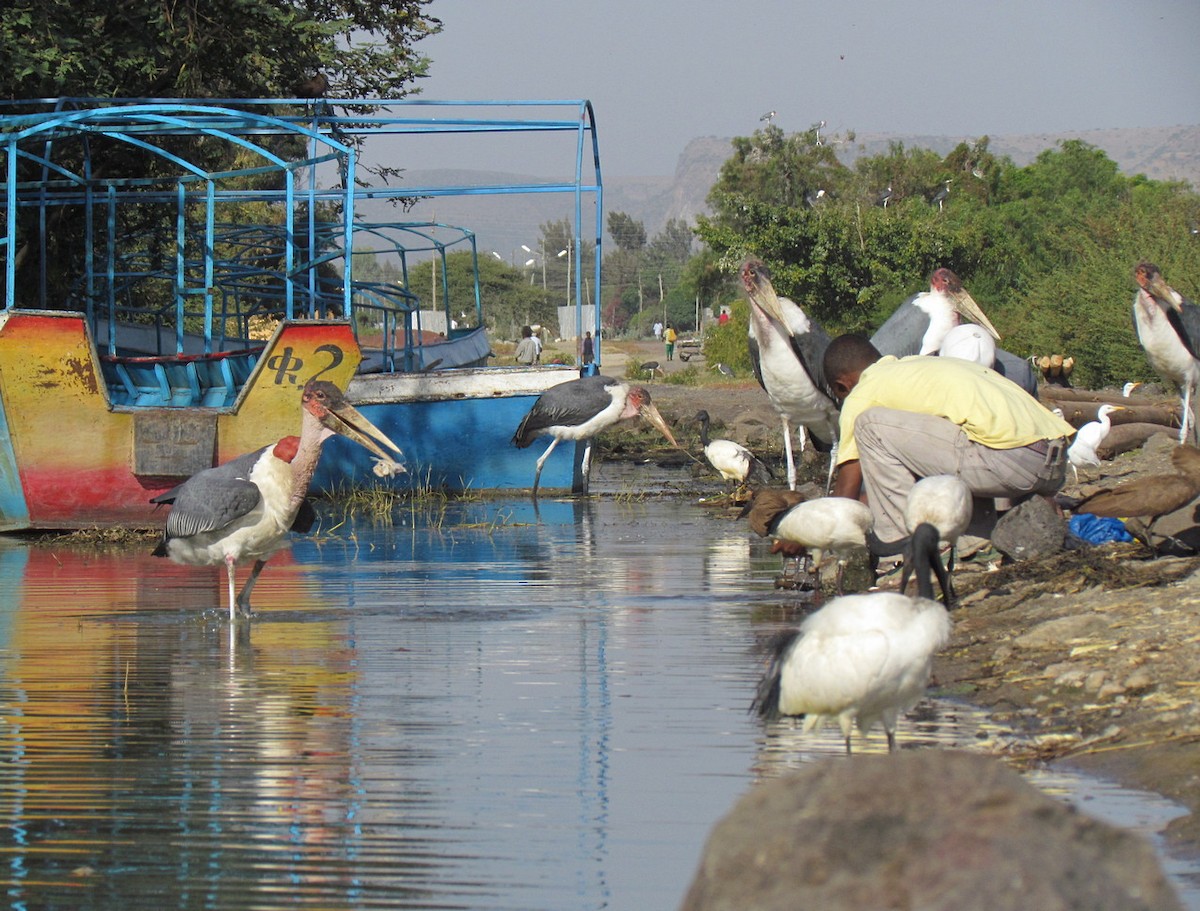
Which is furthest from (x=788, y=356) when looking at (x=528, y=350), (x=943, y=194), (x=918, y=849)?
(x=943, y=194)

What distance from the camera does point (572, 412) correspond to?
1662 centimetres

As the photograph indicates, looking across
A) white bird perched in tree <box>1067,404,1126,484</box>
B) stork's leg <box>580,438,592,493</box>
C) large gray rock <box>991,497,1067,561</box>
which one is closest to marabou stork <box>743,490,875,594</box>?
large gray rock <box>991,497,1067,561</box>

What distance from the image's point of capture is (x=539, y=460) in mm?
17297

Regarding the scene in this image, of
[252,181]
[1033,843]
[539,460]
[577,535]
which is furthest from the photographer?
[252,181]

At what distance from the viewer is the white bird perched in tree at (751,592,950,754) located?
5168 millimetres

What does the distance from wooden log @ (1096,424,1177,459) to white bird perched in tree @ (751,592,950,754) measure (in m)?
11.2

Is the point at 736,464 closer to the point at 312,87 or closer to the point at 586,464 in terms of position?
the point at 586,464

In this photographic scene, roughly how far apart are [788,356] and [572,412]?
4.17 metres

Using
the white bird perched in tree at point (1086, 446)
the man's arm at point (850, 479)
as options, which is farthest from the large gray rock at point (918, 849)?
the white bird perched in tree at point (1086, 446)

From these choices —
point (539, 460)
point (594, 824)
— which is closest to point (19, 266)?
point (539, 460)

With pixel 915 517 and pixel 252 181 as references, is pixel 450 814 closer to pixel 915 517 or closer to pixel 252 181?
pixel 915 517

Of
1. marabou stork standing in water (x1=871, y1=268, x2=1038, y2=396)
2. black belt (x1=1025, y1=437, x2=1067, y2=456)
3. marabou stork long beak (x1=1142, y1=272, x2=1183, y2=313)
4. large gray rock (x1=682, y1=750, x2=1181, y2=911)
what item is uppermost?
marabou stork long beak (x1=1142, y1=272, x2=1183, y2=313)

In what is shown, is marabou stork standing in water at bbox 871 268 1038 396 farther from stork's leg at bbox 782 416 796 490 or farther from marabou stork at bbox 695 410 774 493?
marabou stork at bbox 695 410 774 493

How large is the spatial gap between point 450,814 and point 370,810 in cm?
27
